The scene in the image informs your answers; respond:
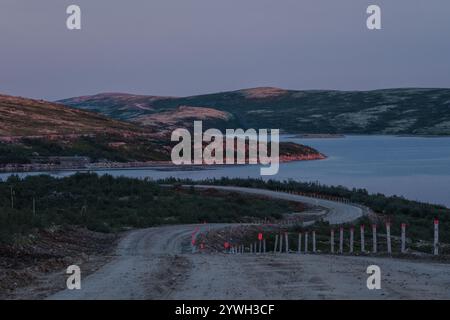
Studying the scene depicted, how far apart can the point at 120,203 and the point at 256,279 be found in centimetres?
3369

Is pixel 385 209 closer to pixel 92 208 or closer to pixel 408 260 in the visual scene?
pixel 92 208

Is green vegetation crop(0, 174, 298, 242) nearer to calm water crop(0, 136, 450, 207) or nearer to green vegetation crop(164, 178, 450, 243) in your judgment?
green vegetation crop(164, 178, 450, 243)

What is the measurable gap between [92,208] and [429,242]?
19.9 meters

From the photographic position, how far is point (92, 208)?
4381 cm

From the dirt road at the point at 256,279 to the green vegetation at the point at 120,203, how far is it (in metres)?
13.0

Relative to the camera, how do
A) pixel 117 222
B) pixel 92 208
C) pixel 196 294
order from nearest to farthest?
1. pixel 196 294
2. pixel 117 222
3. pixel 92 208

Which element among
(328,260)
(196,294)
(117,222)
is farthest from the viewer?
(117,222)

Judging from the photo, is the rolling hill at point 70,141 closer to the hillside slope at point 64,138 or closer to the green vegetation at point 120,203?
the hillside slope at point 64,138

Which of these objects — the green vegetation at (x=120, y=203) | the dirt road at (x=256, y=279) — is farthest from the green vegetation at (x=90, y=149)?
the dirt road at (x=256, y=279)

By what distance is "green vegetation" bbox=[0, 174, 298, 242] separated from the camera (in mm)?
38250

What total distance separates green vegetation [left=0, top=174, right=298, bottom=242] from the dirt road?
1300 centimetres

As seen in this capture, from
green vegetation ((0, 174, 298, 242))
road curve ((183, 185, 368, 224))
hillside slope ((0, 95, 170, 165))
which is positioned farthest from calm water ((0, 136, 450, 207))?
green vegetation ((0, 174, 298, 242))

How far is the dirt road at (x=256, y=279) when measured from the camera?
12633mm
